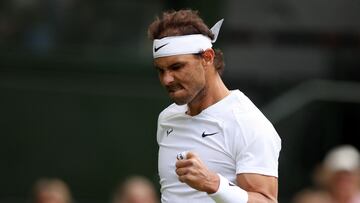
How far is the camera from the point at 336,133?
38.9ft

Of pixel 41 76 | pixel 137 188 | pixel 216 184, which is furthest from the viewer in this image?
pixel 41 76

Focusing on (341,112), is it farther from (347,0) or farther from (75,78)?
(75,78)

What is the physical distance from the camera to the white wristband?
6.06 meters

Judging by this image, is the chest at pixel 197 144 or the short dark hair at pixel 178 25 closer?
the chest at pixel 197 144

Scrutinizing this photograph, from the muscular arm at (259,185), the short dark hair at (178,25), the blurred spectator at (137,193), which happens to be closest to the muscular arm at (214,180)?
the muscular arm at (259,185)

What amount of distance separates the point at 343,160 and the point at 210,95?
4.45 m

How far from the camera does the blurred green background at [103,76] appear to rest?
12.6 m

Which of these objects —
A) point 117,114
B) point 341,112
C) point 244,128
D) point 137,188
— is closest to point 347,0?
point 341,112

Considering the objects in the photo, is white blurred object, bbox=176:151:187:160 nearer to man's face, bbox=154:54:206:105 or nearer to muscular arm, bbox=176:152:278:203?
muscular arm, bbox=176:152:278:203

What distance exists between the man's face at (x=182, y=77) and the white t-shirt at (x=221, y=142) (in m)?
0.18

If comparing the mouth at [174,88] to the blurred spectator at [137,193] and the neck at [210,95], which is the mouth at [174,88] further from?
the blurred spectator at [137,193]

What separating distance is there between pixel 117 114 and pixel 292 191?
1975mm

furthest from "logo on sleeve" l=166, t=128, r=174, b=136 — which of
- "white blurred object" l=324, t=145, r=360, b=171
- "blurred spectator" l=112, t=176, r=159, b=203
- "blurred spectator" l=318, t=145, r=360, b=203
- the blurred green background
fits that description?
the blurred green background

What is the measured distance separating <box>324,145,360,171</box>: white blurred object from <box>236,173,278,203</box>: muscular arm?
4.49 meters
